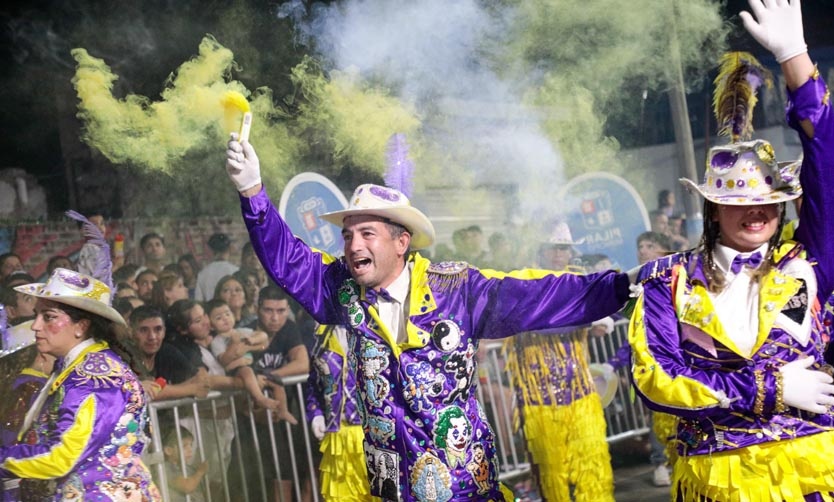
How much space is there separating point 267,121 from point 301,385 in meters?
1.75

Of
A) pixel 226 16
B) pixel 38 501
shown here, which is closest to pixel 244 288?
pixel 226 16

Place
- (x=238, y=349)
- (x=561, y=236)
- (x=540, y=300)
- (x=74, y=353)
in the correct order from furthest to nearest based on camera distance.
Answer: (x=561, y=236)
(x=238, y=349)
(x=74, y=353)
(x=540, y=300)

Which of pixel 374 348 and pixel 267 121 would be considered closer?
pixel 374 348

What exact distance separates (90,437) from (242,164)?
137cm

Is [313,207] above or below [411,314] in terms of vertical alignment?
above

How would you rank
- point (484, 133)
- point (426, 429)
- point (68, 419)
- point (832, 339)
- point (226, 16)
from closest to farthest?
point (832, 339)
point (426, 429)
point (68, 419)
point (226, 16)
point (484, 133)

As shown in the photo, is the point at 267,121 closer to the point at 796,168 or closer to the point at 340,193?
the point at 340,193

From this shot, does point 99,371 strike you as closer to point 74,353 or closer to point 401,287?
point 74,353

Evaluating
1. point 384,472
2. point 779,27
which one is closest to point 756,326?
point 779,27

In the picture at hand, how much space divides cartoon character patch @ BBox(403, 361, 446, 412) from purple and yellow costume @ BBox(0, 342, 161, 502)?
1.36 metres

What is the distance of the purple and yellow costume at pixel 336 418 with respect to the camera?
5285mm

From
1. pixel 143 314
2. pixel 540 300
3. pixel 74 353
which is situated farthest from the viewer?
pixel 143 314

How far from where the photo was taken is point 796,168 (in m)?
3.45

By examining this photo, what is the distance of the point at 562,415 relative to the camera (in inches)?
247
